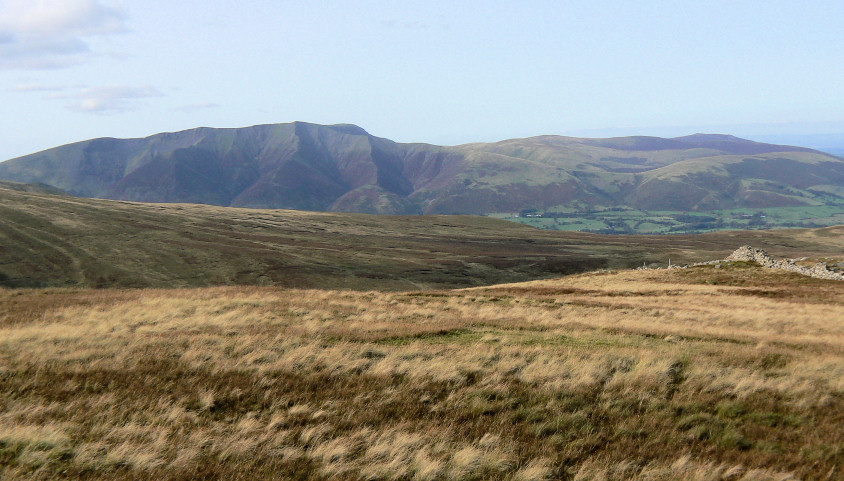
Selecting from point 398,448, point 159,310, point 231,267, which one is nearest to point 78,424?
point 398,448

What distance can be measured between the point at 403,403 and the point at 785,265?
60196 millimetres

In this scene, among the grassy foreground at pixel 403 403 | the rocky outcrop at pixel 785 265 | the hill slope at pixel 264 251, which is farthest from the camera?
the hill slope at pixel 264 251

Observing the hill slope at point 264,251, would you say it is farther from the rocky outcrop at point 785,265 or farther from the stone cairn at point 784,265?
the rocky outcrop at point 785,265

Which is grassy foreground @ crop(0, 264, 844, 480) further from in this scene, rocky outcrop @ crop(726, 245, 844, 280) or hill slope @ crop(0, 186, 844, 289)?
hill slope @ crop(0, 186, 844, 289)

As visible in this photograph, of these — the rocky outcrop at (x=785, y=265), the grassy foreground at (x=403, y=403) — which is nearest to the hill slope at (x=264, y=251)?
the rocky outcrop at (x=785, y=265)

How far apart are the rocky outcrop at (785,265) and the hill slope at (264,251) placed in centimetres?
3969

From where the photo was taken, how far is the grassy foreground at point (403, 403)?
7.89 m

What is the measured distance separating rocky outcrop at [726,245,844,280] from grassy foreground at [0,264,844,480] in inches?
1545

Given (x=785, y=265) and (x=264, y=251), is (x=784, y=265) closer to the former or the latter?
(x=785, y=265)

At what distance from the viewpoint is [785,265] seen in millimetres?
55906

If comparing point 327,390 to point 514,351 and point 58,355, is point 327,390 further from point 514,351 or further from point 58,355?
point 58,355

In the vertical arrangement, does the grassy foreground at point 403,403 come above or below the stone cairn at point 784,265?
→ above


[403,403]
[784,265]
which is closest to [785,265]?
[784,265]

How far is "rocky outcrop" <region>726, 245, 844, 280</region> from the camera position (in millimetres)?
49747
